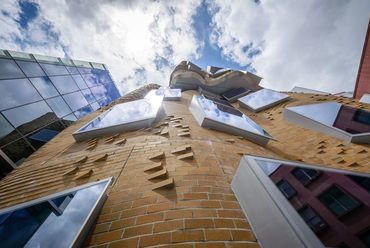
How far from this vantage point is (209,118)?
441cm

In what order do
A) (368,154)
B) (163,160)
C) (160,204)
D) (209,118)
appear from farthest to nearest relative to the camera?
(209,118), (368,154), (163,160), (160,204)

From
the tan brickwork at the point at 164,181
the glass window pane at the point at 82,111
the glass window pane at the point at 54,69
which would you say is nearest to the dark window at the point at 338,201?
the tan brickwork at the point at 164,181

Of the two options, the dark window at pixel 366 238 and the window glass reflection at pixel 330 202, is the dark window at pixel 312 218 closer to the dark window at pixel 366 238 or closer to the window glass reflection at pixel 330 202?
the window glass reflection at pixel 330 202

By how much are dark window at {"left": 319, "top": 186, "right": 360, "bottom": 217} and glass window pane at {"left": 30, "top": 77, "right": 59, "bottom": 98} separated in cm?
1413

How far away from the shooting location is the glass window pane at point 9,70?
9133 millimetres

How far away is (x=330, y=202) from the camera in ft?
5.04

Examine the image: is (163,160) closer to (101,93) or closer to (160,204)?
(160,204)

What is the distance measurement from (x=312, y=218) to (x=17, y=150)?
11805 mm

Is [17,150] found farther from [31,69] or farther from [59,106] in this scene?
[31,69]

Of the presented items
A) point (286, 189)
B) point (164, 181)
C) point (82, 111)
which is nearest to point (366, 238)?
point (286, 189)

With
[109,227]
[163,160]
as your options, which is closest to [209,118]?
[163,160]

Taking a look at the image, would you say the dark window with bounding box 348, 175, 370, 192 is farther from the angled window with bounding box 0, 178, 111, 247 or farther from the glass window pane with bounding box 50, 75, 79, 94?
the glass window pane with bounding box 50, 75, 79, 94

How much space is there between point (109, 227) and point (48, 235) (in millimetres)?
445

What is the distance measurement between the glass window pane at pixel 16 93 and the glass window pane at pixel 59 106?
0.89m
